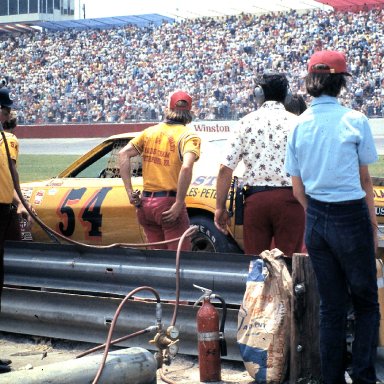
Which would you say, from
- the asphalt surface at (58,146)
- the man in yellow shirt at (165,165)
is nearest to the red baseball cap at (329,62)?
the man in yellow shirt at (165,165)

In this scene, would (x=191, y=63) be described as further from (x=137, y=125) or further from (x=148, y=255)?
(x=148, y=255)

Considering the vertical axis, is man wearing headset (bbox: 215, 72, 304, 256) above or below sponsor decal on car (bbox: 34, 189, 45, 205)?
above

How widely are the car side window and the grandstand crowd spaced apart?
80.4ft

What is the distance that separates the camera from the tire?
7.30 m

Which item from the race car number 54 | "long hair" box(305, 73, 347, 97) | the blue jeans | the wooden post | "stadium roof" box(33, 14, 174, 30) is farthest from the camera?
"stadium roof" box(33, 14, 174, 30)

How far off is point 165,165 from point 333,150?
2287 millimetres

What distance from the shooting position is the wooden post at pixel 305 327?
4.77 m

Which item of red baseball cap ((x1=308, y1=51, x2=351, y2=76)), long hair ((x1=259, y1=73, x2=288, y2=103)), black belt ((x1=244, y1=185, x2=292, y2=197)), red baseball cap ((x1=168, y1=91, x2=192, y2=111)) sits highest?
red baseball cap ((x1=308, y1=51, x2=351, y2=76))

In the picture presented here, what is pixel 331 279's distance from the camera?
14.3 feet

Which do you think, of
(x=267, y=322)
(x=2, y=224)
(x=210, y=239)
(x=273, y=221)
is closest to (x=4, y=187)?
(x=2, y=224)

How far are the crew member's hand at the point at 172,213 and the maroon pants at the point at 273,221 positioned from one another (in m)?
0.76

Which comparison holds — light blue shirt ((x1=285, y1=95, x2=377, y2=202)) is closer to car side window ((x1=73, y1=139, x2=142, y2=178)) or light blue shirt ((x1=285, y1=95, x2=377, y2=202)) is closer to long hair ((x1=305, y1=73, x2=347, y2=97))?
long hair ((x1=305, y1=73, x2=347, y2=97))

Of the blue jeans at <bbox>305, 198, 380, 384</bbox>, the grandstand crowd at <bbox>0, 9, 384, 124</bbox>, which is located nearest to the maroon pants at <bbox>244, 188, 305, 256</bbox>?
the blue jeans at <bbox>305, 198, 380, 384</bbox>

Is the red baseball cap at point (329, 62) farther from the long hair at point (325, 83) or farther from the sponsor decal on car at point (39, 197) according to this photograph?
the sponsor decal on car at point (39, 197)
